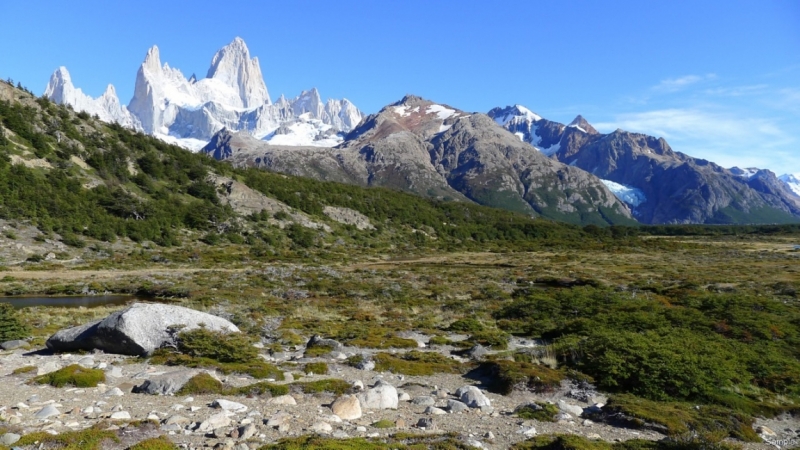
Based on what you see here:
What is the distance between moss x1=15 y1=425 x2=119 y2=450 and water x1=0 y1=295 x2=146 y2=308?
30283 millimetres

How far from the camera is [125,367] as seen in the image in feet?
56.5

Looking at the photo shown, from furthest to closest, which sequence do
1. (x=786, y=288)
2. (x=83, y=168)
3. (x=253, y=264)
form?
(x=83, y=168)
(x=253, y=264)
(x=786, y=288)

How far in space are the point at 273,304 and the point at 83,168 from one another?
72.2 meters

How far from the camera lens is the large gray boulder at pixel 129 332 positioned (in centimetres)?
1886

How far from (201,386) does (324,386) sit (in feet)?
12.5

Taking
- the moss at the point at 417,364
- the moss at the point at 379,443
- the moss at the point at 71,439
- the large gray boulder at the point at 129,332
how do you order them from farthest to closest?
the moss at the point at 417,364
the large gray boulder at the point at 129,332
the moss at the point at 379,443
the moss at the point at 71,439

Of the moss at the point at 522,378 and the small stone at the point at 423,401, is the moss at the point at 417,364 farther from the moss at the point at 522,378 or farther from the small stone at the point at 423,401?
the small stone at the point at 423,401

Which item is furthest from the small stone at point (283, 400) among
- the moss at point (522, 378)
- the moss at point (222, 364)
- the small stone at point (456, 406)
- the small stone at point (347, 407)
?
the moss at point (522, 378)

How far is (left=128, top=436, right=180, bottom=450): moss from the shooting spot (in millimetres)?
9719

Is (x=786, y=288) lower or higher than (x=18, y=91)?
lower

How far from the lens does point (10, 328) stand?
22.4 metres

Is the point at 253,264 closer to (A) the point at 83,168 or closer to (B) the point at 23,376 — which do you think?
(A) the point at 83,168

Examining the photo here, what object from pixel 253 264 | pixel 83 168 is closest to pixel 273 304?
pixel 253 264

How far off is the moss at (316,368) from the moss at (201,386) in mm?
3849
